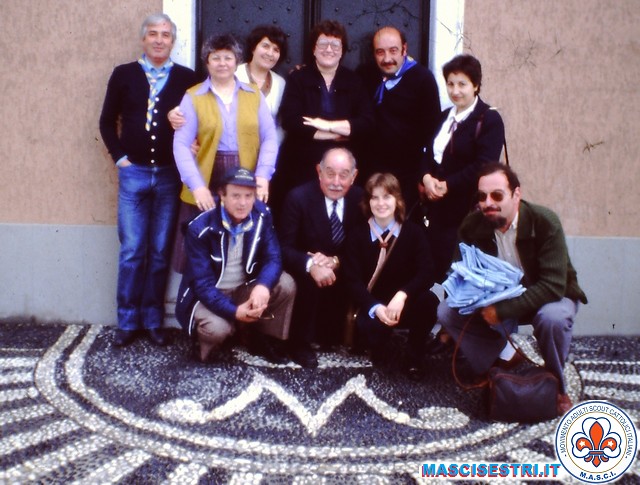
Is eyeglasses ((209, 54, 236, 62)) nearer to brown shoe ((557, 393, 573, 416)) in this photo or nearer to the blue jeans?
the blue jeans

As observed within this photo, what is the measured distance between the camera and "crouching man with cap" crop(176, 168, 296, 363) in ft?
13.1

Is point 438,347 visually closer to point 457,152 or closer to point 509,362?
point 509,362

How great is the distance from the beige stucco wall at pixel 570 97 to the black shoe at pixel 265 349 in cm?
212

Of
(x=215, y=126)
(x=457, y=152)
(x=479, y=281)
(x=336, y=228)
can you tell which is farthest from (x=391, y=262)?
(x=215, y=126)

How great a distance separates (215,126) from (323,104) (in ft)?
2.32

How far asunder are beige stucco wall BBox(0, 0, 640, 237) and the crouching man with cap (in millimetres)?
1173

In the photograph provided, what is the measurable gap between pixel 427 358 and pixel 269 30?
2.28 meters

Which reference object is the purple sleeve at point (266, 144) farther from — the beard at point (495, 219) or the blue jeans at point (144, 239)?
the beard at point (495, 219)

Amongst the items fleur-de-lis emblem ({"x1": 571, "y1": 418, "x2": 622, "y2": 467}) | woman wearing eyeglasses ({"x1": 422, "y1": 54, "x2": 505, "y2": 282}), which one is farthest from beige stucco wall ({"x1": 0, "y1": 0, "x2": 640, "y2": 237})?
fleur-de-lis emblem ({"x1": 571, "y1": 418, "x2": 622, "y2": 467})

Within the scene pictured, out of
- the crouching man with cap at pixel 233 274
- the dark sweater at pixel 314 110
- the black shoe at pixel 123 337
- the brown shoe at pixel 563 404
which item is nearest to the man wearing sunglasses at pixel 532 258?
the brown shoe at pixel 563 404

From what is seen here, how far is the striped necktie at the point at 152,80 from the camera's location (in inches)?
172

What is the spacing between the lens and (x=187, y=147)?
4195mm

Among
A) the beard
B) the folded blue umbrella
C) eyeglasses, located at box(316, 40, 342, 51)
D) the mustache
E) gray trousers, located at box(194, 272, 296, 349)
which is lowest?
gray trousers, located at box(194, 272, 296, 349)

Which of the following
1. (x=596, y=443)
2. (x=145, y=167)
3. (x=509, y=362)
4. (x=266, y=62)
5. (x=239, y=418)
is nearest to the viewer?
(x=596, y=443)
